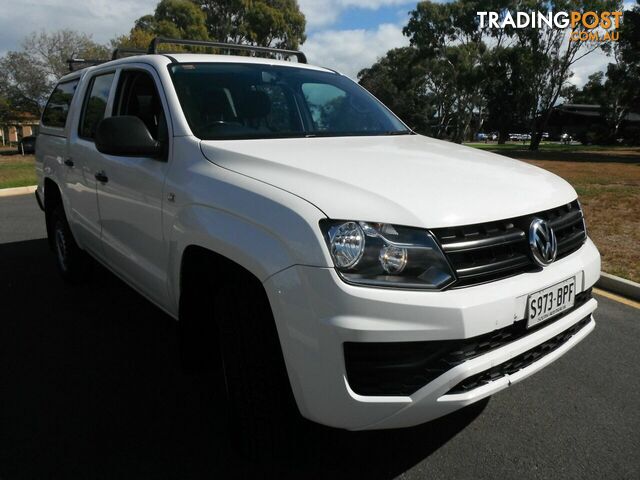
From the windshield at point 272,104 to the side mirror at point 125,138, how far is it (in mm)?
232

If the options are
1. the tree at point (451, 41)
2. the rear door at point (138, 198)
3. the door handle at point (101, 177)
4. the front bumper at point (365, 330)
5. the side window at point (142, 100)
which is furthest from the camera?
the tree at point (451, 41)

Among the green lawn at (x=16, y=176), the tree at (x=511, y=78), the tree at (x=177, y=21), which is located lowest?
the green lawn at (x=16, y=176)

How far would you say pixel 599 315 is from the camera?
4.12 metres

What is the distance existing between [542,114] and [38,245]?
130ft

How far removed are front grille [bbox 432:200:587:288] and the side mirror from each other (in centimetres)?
150

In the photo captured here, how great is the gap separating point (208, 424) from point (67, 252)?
8.84 ft

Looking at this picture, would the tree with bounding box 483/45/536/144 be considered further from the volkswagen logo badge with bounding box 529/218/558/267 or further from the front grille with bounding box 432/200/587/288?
the front grille with bounding box 432/200/587/288

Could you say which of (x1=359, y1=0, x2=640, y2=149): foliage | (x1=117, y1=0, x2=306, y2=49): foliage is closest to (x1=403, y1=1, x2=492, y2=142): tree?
(x1=359, y1=0, x2=640, y2=149): foliage

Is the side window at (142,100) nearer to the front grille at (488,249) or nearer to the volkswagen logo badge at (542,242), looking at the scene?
the front grille at (488,249)

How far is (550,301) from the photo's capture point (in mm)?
2143

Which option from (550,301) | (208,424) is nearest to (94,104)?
(208,424)

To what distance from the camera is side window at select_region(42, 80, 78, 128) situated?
4513mm

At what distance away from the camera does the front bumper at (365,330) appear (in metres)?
1.75

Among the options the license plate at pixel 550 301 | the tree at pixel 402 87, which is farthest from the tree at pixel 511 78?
the license plate at pixel 550 301
